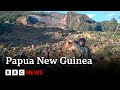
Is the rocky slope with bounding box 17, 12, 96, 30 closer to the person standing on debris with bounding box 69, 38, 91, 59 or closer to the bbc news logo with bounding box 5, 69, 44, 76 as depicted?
the person standing on debris with bounding box 69, 38, 91, 59

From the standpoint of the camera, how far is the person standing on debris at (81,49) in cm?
673

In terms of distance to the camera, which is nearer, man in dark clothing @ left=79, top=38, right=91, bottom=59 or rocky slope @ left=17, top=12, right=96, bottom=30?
man in dark clothing @ left=79, top=38, right=91, bottom=59

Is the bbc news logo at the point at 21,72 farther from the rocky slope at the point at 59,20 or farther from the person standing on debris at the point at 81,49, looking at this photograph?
the rocky slope at the point at 59,20

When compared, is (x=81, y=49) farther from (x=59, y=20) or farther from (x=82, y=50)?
(x=59, y=20)

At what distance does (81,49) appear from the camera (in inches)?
267

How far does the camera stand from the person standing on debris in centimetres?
673

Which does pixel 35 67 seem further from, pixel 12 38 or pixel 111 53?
pixel 111 53

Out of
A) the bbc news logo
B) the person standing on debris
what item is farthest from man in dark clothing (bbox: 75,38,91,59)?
the bbc news logo

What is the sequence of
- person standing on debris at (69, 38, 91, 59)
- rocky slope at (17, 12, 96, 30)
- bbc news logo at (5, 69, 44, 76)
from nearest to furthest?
bbc news logo at (5, 69, 44, 76) < person standing on debris at (69, 38, 91, 59) < rocky slope at (17, 12, 96, 30)

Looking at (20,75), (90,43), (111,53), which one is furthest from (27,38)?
(111,53)

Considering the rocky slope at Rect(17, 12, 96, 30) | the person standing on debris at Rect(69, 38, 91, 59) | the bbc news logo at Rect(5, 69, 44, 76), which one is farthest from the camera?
the rocky slope at Rect(17, 12, 96, 30)

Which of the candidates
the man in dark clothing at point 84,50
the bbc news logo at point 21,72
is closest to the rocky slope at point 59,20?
the man in dark clothing at point 84,50

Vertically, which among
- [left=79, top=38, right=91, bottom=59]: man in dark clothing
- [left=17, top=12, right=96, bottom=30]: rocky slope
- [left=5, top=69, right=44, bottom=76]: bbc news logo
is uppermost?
[left=17, top=12, right=96, bottom=30]: rocky slope

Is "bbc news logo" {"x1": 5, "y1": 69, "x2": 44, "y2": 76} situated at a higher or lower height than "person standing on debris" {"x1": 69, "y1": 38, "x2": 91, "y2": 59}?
lower
